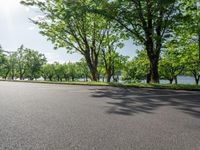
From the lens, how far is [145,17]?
17.5 meters

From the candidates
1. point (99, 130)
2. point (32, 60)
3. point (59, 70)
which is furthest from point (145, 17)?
point (59, 70)

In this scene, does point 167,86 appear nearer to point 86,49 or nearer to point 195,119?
point 195,119

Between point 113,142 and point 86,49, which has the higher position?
point 86,49

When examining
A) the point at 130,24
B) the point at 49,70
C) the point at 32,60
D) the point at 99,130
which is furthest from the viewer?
the point at 49,70

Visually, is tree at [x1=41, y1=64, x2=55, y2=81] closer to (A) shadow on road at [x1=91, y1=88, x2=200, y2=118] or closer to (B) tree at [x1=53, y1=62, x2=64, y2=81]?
(B) tree at [x1=53, y1=62, x2=64, y2=81]

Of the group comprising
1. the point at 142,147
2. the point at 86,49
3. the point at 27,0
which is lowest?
the point at 142,147

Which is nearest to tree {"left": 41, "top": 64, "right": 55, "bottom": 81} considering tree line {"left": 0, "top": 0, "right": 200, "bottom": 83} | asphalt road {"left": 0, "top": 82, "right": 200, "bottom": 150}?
tree line {"left": 0, "top": 0, "right": 200, "bottom": 83}

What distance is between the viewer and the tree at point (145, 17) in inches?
598

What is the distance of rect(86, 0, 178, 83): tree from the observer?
1518cm

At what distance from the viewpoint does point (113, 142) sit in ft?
10.5

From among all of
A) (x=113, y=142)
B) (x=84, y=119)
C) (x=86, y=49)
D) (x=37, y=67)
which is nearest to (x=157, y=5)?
(x=86, y=49)

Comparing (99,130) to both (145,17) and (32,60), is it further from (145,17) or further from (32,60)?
(32,60)

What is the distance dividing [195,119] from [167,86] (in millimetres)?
8824

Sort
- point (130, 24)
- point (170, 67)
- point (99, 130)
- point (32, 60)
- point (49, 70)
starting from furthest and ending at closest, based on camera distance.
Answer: point (49, 70), point (32, 60), point (170, 67), point (130, 24), point (99, 130)
